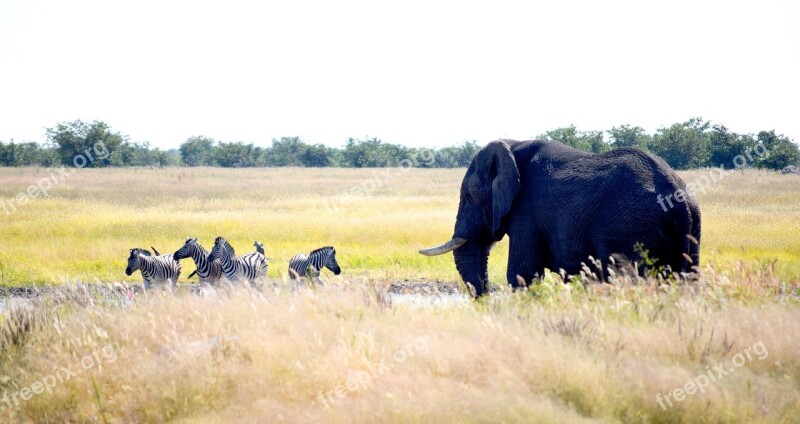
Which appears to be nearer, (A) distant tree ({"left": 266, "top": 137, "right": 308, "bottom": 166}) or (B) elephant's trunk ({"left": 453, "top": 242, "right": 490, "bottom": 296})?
(B) elephant's trunk ({"left": 453, "top": 242, "right": 490, "bottom": 296})

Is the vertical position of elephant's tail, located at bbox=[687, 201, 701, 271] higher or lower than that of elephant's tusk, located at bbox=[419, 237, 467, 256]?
higher

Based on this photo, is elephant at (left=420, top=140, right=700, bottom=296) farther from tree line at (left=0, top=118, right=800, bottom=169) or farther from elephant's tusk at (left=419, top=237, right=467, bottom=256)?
tree line at (left=0, top=118, right=800, bottom=169)

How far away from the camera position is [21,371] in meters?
8.61

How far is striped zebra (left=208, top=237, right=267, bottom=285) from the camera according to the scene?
13.6 meters

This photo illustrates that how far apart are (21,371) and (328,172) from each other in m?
50.9

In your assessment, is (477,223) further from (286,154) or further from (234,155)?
(286,154)

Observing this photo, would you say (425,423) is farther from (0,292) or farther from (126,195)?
(126,195)

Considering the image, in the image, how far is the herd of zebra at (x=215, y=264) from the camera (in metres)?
13.7

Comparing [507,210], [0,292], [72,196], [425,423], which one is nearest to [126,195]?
[72,196]

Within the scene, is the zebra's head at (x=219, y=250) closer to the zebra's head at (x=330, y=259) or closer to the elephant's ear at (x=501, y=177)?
the zebra's head at (x=330, y=259)

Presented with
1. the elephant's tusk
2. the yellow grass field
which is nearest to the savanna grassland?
the yellow grass field

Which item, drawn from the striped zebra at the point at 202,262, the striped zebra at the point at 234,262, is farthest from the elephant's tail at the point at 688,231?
the striped zebra at the point at 202,262

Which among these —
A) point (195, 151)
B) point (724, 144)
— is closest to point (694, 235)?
point (724, 144)

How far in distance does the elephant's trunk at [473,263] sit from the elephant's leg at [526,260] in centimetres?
107
